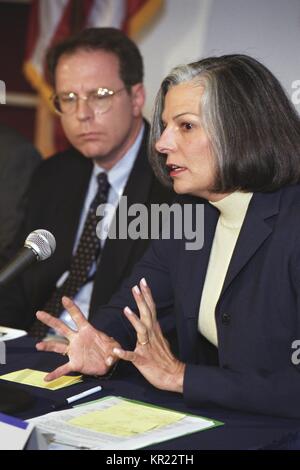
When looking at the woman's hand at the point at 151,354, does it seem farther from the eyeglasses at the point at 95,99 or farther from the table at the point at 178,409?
the eyeglasses at the point at 95,99

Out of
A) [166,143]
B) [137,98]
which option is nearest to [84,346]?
[166,143]

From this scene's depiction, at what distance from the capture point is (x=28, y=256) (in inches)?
69.1

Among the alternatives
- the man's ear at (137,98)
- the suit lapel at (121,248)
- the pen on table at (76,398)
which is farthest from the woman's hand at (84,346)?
the man's ear at (137,98)

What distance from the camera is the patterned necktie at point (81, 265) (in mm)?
3053

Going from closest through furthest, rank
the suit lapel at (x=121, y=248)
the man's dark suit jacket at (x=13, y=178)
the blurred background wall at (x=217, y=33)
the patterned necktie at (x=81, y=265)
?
1. the suit lapel at (x=121, y=248)
2. the patterned necktie at (x=81, y=265)
3. the blurred background wall at (x=217, y=33)
4. the man's dark suit jacket at (x=13, y=178)

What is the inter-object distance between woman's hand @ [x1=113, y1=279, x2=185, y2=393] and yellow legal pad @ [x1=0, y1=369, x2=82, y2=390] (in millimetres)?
183

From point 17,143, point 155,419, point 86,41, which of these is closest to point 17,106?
point 17,143

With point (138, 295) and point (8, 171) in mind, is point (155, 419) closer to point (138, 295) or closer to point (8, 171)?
point (138, 295)

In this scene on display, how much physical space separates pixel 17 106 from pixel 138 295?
392 cm

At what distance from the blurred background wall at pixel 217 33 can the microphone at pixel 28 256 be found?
3.90 ft

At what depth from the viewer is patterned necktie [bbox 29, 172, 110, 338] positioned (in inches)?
120

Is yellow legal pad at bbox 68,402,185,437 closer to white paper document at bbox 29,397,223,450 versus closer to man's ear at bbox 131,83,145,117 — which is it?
white paper document at bbox 29,397,223,450

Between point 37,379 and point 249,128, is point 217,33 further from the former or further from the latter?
point 37,379

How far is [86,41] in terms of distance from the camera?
3238 mm
